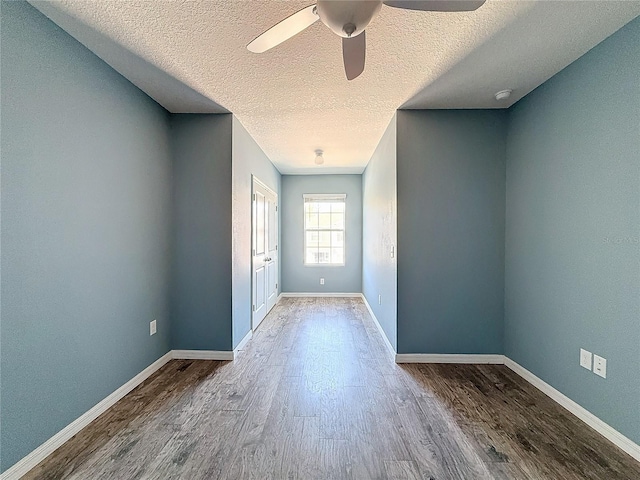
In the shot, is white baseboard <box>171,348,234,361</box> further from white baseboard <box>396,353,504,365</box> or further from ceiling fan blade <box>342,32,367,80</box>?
ceiling fan blade <box>342,32,367,80</box>

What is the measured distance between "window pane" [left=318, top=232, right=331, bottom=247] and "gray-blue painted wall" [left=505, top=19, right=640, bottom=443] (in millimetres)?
3762

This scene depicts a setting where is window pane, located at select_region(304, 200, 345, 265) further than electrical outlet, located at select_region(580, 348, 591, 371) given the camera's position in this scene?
Yes

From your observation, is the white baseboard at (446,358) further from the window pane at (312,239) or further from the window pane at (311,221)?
the window pane at (311,221)

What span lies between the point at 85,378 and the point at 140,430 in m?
0.48

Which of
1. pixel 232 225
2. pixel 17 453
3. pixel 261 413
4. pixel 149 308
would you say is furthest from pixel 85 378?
pixel 232 225

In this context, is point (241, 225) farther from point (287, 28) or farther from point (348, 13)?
point (348, 13)

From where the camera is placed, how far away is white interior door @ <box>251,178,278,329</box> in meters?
4.01

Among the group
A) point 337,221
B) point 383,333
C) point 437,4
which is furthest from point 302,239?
point 437,4

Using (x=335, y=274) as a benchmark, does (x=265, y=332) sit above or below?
below

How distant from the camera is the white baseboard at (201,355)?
3.02m

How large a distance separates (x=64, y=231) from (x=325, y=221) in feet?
15.4

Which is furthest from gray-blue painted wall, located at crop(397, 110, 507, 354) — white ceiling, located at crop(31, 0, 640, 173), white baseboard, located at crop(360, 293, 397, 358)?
white ceiling, located at crop(31, 0, 640, 173)

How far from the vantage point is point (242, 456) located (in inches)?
65.7

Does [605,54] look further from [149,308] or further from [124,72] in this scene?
[149,308]
